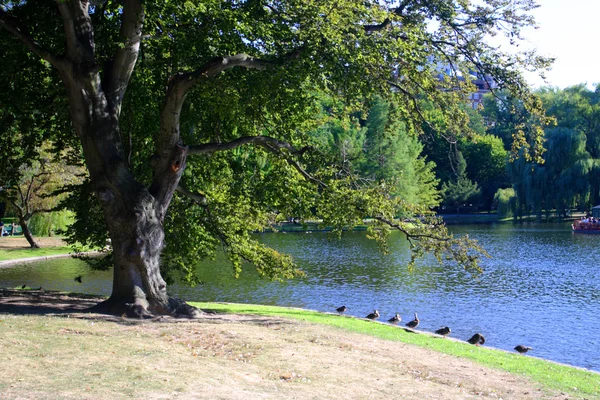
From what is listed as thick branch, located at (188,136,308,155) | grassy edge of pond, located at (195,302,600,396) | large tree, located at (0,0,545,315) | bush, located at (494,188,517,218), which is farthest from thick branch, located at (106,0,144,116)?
bush, located at (494,188,517,218)

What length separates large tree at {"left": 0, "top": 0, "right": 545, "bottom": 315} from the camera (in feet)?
38.3

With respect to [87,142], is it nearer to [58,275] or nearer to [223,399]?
[223,399]

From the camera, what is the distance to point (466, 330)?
1811 cm

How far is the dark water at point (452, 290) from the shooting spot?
1812cm

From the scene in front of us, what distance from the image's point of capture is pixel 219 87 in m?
12.4

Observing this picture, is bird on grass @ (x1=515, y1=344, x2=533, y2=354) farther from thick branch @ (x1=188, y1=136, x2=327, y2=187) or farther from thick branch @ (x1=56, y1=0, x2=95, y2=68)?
thick branch @ (x1=56, y1=0, x2=95, y2=68)

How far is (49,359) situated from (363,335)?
6.51 meters

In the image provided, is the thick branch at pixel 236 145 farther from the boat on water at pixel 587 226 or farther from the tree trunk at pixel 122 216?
the boat on water at pixel 587 226

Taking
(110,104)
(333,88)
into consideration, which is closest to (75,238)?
(110,104)

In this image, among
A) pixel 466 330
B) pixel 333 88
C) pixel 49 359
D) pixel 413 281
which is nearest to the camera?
pixel 49 359

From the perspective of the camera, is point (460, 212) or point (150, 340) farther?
point (460, 212)

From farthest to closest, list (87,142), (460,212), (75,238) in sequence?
(460,212) → (75,238) → (87,142)

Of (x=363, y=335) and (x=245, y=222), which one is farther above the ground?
(x=245, y=222)

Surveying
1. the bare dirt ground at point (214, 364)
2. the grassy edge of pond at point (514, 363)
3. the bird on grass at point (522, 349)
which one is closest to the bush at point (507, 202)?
the bird on grass at point (522, 349)
